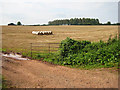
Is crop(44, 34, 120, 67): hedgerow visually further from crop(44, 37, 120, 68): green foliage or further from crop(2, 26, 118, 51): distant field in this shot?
crop(2, 26, 118, 51): distant field

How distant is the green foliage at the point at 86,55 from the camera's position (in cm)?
924

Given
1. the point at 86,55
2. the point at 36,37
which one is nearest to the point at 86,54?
the point at 86,55

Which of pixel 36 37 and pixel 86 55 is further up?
pixel 36 37

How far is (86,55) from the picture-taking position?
10070 mm

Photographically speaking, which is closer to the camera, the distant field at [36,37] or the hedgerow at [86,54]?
the hedgerow at [86,54]

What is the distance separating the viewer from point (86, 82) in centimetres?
625

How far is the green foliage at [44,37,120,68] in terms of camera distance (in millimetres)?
9242

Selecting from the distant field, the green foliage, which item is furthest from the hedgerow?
the distant field

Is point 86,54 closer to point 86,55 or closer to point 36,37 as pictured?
point 86,55

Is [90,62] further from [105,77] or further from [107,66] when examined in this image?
[105,77]

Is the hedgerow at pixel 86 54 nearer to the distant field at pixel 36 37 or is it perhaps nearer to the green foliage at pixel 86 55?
the green foliage at pixel 86 55

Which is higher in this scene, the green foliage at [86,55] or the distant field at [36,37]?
the distant field at [36,37]

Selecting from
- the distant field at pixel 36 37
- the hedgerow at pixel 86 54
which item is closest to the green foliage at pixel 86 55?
the hedgerow at pixel 86 54

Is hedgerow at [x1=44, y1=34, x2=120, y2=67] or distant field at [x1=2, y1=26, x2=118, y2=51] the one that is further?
distant field at [x1=2, y1=26, x2=118, y2=51]
